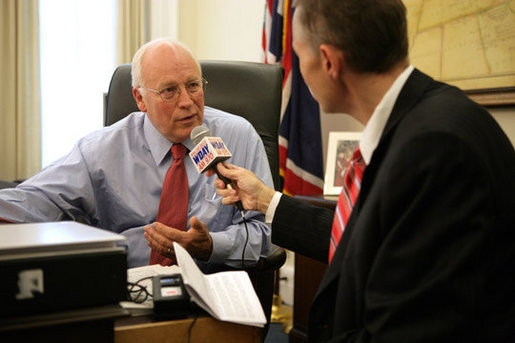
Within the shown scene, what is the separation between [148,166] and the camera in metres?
1.74

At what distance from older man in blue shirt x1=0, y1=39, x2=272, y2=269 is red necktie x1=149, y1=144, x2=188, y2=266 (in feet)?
0.12

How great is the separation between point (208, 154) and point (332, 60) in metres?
0.60

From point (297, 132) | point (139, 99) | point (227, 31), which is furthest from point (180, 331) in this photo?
point (227, 31)

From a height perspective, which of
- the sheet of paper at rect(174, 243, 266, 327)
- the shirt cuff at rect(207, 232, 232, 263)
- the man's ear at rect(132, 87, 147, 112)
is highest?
the man's ear at rect(132, 87, 147, 112)

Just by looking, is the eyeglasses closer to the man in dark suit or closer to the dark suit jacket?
the man in dark suit

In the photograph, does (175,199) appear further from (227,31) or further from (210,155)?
(227,31)

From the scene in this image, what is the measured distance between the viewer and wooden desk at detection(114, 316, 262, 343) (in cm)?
88

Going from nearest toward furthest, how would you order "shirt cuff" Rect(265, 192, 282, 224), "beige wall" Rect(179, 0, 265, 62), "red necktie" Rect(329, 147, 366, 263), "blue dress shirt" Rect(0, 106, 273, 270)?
1. "red necktie" Rect(329, 147, 366, 263)
2. "shirt cuff" Rect(265, 192, 282, 224)
3. "blue dress shirt" Rect(0, 106, 273, 270)
4. "beige wall" Rect(179, 0, 265, 62)

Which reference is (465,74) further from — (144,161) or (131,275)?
(131,275)

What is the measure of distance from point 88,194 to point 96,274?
972mm

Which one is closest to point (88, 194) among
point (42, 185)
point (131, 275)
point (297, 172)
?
point (42, 185)

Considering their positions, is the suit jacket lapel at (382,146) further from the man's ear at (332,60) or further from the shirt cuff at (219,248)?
the shirt cuff at (219,248)

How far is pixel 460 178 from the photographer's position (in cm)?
69

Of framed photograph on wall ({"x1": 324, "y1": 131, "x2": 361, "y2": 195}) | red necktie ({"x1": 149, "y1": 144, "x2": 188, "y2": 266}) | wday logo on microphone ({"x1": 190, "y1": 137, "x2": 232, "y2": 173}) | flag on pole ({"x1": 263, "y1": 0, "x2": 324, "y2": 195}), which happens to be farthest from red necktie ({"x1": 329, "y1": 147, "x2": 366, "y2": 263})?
flag on pole ({"x1": 263, "y1": 0, "x2": 324, "y2": 195})
